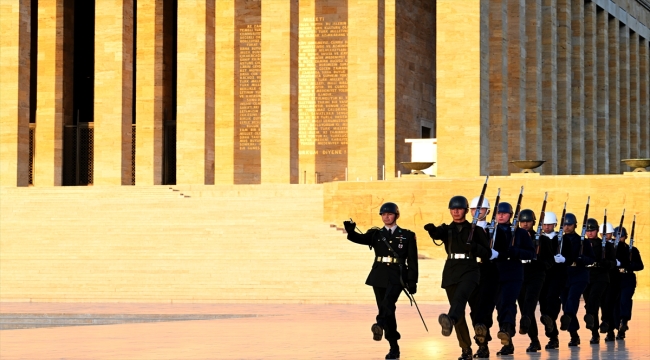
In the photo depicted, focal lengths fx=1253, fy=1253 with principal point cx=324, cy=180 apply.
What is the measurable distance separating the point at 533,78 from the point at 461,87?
9447 mm

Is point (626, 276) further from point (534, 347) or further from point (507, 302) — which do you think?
point (507, 302)

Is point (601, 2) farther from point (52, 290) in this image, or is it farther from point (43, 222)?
point (52, 290)

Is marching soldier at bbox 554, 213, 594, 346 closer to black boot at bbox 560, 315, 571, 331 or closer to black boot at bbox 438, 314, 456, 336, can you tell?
black boot at bbox 560, 315, 571, 331

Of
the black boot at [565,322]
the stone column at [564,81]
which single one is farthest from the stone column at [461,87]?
the black boot at [565,322]

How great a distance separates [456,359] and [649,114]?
4510cm

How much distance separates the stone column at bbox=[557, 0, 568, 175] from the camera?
4591 centimetres

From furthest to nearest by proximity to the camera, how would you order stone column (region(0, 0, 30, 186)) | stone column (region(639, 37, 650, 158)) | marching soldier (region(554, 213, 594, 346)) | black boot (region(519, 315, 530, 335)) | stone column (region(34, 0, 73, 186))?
stone column (region(639, 37, 650, 158)) < stone column (region(34, 0, 73, 186)) < stone column (region(0, 0, 30, 186)) < marching soldier (region(554, 213, 594, 346)) < black boot (region(519, 315, 530, 335))

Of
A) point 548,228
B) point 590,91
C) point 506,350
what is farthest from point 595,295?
point 590,91

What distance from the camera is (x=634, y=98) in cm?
5359

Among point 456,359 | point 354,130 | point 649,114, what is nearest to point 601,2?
point 649,114

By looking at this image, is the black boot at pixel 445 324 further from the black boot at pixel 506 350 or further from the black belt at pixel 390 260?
the black boot at pixel 506 350

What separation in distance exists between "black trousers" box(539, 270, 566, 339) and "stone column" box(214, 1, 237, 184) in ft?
89.4

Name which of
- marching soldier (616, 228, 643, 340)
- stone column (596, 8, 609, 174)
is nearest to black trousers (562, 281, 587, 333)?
marching soldier (616, 228, 643, 340)

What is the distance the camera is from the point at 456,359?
12992 millimetres
